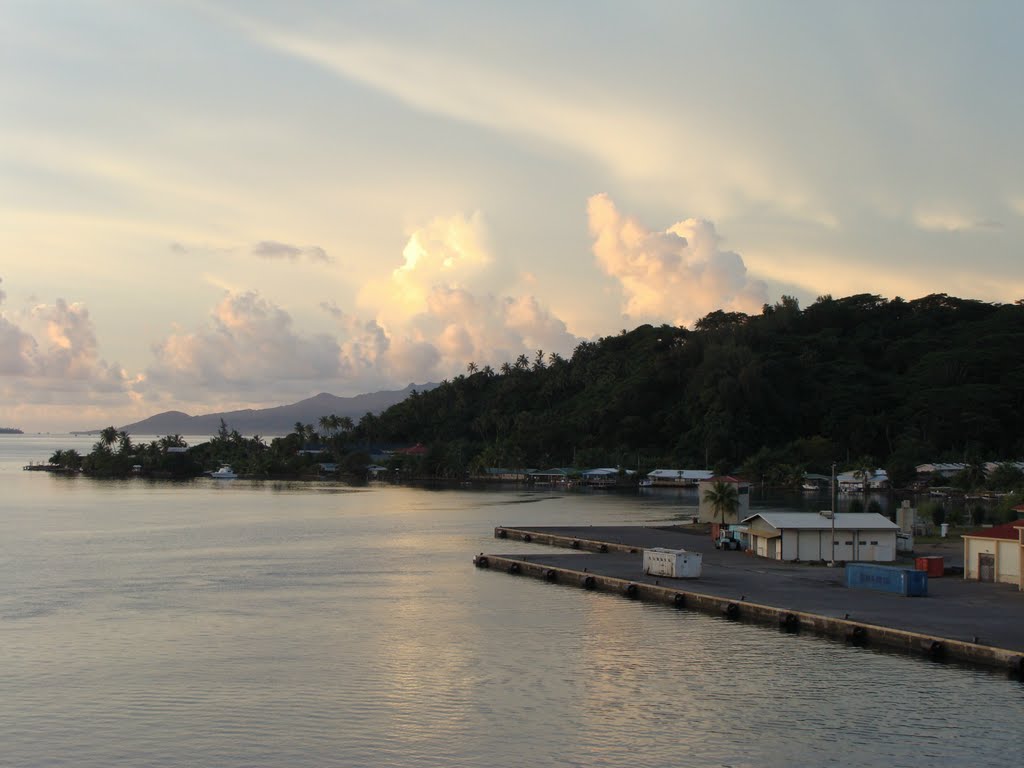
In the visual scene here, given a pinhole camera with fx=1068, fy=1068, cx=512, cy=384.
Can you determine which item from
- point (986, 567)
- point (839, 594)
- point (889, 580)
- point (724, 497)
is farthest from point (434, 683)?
point (724, 497)

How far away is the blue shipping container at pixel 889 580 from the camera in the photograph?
45938mm

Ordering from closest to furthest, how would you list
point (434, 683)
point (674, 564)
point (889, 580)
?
point (434, 683) → point (889, 580) → point (674, 564)

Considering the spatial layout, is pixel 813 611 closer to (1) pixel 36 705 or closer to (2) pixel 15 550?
(1) pixel 36 705

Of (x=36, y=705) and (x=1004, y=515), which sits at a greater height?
(x=1004, y=515)

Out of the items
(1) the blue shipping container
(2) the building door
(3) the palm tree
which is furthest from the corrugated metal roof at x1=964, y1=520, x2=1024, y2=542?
(3) the palm tree

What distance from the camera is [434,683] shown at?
3544 cm

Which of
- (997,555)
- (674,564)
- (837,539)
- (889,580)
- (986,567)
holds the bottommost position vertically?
(674,564)

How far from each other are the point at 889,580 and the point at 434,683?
22532 millimetres

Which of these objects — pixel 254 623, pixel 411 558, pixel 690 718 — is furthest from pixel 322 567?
pixel 690 718

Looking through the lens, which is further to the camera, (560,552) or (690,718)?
(560,552)

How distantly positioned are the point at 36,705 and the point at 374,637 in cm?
1385

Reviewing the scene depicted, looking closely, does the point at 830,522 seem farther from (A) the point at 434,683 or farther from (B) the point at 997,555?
(A) the point at 434,683

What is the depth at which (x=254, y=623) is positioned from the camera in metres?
46.3

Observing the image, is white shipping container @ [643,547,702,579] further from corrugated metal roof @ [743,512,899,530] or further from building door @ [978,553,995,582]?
building door @ [978,553,995,582]
